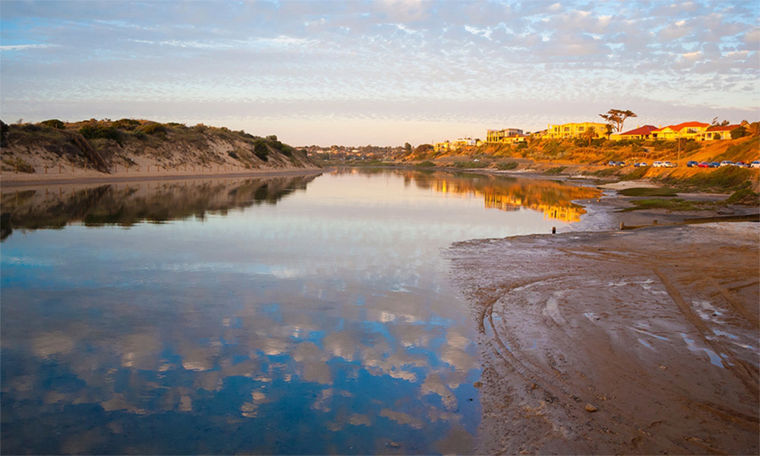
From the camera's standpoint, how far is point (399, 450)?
5.96 metres

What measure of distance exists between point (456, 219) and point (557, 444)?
951 inches

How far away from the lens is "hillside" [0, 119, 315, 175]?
5200 cm

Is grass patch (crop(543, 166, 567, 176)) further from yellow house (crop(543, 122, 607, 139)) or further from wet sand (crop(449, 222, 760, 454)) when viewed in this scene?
wet sand (crop(449, 222, 760, 454))

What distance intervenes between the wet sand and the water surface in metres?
0.75

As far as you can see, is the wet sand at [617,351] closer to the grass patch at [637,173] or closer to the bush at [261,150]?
the grass patch at [637,173]

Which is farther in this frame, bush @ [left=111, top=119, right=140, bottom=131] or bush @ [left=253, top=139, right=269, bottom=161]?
bush @ [left=253, top=139, right=269, bottom=161]

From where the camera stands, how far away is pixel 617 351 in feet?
29.0

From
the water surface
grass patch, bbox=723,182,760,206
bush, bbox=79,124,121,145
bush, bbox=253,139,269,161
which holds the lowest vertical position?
the water surface

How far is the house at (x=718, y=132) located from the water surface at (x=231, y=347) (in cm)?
11819

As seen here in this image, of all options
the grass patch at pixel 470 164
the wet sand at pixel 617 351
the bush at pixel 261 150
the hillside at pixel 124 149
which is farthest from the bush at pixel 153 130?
the grass patch at pixel 470 164

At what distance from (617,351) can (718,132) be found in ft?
422

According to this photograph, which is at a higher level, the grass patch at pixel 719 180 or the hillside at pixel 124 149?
the hillside at pixel 124 149

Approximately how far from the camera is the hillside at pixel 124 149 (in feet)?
171

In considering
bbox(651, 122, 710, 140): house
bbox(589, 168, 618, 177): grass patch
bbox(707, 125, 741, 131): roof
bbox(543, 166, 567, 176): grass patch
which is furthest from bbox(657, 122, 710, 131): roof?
bbox(589, 168, 618, 177): grass patch
